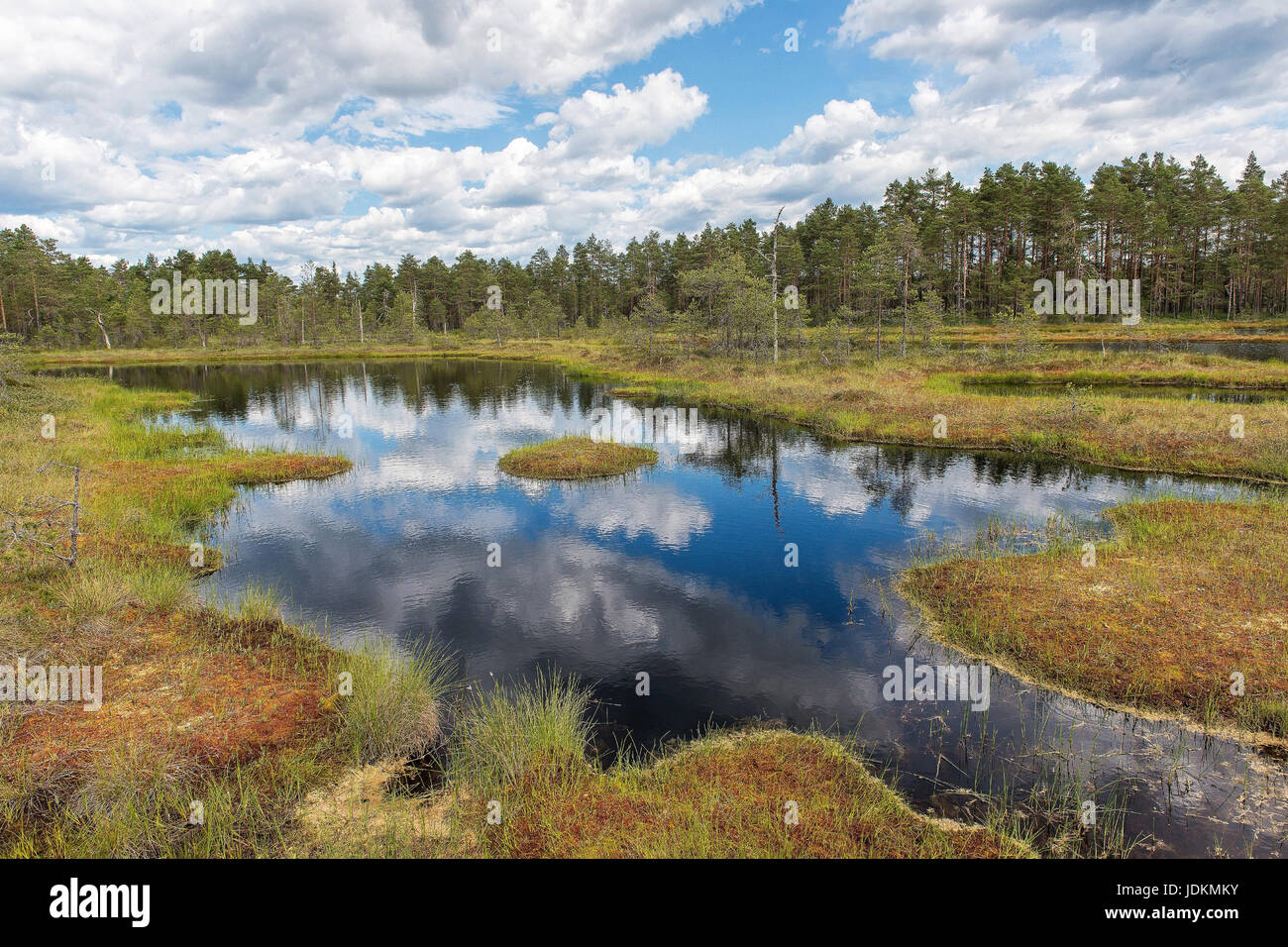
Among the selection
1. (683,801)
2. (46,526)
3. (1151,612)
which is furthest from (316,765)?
(1151,612)

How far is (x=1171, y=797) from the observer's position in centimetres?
924

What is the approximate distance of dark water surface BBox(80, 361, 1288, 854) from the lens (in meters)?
10.1

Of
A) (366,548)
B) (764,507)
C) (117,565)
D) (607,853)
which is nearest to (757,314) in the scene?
(764,507)

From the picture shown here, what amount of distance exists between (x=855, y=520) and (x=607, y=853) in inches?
701

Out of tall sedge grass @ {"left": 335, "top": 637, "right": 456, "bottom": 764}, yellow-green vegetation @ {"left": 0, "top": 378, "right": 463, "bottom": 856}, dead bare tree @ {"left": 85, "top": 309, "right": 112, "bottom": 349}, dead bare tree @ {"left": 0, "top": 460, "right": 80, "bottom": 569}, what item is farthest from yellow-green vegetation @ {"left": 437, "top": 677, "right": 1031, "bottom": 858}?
dead bare tree @ {"left": 85, "top": 309, "right": 112, "bottom": 349}

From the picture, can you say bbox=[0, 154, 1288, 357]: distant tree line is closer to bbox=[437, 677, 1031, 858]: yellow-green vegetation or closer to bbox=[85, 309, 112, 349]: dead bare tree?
bbox=[85, 309, 112, 349]: dead bare tree

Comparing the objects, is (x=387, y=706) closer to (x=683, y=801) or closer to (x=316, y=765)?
(x=316, y=765)

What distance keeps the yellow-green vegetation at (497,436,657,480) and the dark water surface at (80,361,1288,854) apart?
1.18 m

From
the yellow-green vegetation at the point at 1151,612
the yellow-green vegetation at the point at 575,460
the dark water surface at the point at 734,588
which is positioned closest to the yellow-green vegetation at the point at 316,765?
the dark water surface at the point at 734,588

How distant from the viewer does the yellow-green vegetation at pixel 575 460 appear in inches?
1194

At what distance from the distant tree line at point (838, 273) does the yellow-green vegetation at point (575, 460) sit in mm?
31051

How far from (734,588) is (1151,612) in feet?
31.4

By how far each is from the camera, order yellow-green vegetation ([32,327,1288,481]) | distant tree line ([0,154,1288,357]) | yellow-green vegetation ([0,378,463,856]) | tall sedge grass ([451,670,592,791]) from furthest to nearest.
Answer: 1. distant tree line ([0,154,1288,357])
2. yellow-green vegetation ([32,327,1288,481])
3. tall sedge grass ([451,670,592,791])
4. yellow-green vegetation ([0,378,463,856])

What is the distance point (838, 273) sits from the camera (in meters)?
93.2
